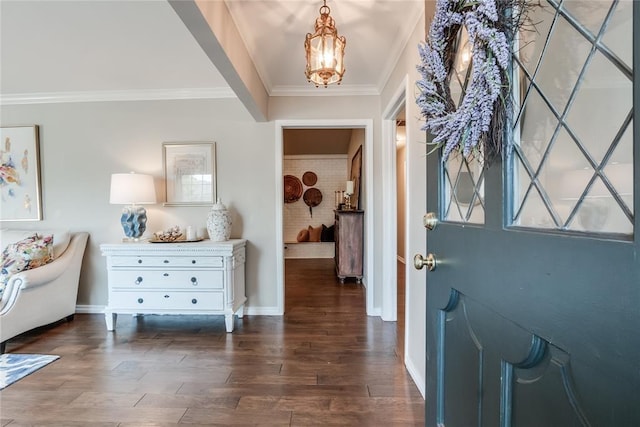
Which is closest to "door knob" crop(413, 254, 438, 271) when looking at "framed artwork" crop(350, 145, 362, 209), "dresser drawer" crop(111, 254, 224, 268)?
"dresser drawer" crop(111, 254, 224, 268)

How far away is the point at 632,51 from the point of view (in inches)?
16.3

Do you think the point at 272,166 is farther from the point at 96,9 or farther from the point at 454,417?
the point at 454,417

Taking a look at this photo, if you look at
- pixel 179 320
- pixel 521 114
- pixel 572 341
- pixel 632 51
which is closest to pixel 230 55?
pixel 521 114

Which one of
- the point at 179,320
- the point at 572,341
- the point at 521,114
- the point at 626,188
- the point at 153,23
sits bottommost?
the point at 179,320

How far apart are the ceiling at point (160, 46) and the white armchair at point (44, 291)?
4.97 feet

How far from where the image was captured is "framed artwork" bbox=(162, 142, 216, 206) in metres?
3.20

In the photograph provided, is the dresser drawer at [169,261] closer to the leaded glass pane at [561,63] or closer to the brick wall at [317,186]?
the leaded glass pane at [561,63]

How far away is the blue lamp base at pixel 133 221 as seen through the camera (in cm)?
297

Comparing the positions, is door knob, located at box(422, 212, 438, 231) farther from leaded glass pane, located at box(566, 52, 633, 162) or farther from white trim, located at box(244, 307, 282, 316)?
white trim, located at box(244, 307, 282, 316)

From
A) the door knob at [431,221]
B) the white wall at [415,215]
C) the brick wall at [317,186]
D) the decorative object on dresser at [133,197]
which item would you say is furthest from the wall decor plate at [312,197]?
the door knob at [431,221]

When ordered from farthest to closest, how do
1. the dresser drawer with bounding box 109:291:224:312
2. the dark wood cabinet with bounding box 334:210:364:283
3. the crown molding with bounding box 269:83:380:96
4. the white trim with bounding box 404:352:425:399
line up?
the dark wood cabinet with bounding box 334:210:364:283 < the crown molding with bounding box 269:83:380:96 < the dresser drawer with bounding box 109:291:224:312 < the white trim with bounding box 404:352:425:399

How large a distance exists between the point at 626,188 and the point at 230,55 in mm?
Result: 1962

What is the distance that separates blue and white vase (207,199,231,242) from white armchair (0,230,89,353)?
138 cm

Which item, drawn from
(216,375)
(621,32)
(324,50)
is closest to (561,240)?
(621,32)
